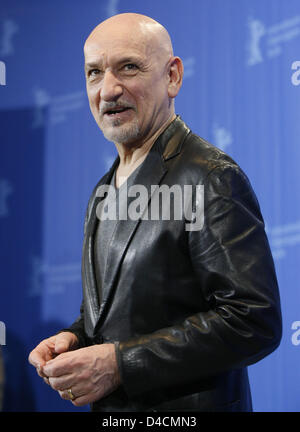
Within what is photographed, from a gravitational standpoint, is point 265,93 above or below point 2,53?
below

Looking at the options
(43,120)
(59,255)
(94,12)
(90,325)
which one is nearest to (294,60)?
(94,12)

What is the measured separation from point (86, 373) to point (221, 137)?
1.54m

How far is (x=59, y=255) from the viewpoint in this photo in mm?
2604

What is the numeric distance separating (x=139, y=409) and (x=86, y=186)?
5.19ft

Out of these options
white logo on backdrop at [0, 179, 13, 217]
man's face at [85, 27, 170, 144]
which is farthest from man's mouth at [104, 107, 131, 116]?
white logo on backdrop at [0, 179, 13, 217]

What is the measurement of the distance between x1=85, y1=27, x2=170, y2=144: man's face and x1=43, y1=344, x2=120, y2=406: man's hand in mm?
499

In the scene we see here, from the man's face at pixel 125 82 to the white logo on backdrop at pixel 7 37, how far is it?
1620 mm

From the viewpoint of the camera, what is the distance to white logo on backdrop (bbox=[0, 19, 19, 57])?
107 inches

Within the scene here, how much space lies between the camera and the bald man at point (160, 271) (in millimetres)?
1056

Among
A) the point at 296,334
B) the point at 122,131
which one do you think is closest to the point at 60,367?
the point at 122,131

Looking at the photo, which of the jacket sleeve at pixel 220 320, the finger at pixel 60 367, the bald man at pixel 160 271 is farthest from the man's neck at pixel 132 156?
the finger at pixel 60 367

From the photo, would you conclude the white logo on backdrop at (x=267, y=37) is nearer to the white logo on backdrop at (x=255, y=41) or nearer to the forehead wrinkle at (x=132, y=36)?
the white logo on backdrop at (x=255, y=41)

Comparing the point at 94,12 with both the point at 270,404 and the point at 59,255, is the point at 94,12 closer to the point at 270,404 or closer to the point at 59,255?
the point at 59,255

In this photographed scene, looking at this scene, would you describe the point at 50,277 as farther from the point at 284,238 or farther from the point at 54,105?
the point at 284,238
